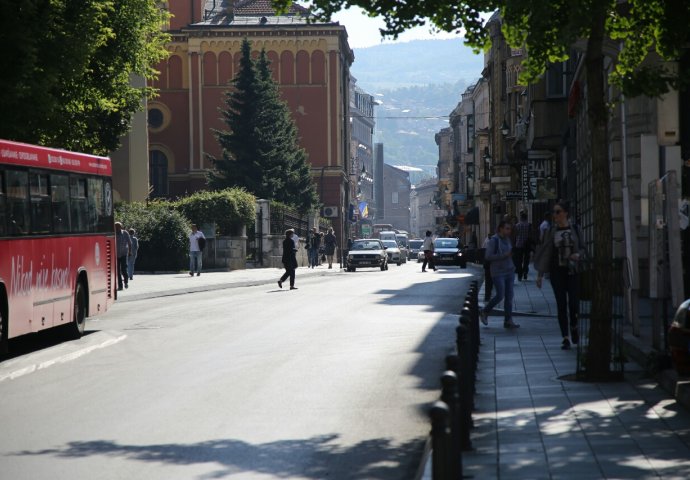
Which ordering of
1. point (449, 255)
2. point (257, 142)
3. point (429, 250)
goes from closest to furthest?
1. point (429, 250)
2. point (449, 255)
3. point (257, 142)

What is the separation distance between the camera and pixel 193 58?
91562 millimetres

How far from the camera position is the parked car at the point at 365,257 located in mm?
61344

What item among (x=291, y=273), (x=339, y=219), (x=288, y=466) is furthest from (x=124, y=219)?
(x=339, y=219)

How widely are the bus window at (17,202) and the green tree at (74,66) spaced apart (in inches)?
290

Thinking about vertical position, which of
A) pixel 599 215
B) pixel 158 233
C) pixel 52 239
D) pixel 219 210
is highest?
pixel 219 210

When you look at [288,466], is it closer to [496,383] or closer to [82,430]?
[82,430]

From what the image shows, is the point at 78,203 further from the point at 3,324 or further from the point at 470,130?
the point at 470,130

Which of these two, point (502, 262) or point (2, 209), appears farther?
point (502, 262)

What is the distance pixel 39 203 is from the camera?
690 inches

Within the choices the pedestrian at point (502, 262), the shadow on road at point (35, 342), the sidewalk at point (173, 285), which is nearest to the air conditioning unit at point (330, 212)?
the sidewalk at point (173, 285)

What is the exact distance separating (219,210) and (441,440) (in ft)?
165

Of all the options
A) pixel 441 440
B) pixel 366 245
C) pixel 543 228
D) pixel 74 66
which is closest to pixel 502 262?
pixel 543 228

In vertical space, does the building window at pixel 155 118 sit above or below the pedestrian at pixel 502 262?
above

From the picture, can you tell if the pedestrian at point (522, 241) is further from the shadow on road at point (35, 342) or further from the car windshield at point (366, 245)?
the car windshield at point (366, 245)
